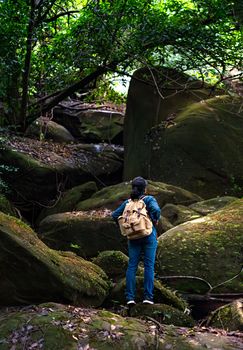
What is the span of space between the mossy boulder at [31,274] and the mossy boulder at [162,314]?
0.68m

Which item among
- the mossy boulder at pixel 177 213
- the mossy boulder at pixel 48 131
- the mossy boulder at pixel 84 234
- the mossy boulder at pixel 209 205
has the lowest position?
the mossy boulder at pixel 84 234

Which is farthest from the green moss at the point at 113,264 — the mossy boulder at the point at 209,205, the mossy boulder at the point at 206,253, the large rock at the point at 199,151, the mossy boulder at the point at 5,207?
the large rock at the point at 199,151

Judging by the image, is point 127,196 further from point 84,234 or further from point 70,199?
point 70,199

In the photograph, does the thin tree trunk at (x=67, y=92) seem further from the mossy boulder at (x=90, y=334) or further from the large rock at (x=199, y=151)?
the mossy boulder at (x=90, y=334)

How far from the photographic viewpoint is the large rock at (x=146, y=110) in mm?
14031

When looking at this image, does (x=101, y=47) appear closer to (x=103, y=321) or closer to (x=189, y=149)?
(x=189, y=149)

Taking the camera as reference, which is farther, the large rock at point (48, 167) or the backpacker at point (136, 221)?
the large rock at point (48, 167)

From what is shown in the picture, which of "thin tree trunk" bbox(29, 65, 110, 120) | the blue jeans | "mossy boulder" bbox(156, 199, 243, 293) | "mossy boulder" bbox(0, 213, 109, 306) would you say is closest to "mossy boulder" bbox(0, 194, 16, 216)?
"thin tree trunk" bbox(29, 65, 110, 120)

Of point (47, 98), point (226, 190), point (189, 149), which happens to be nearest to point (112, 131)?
point (47, 98)

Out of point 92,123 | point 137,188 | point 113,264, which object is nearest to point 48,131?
point 92,123

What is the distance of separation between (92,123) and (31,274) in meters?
13.6

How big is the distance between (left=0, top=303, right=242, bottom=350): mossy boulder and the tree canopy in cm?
627

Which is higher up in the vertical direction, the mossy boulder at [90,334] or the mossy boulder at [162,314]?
the mossy boulder at [90,334]

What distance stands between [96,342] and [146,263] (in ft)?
5.31
